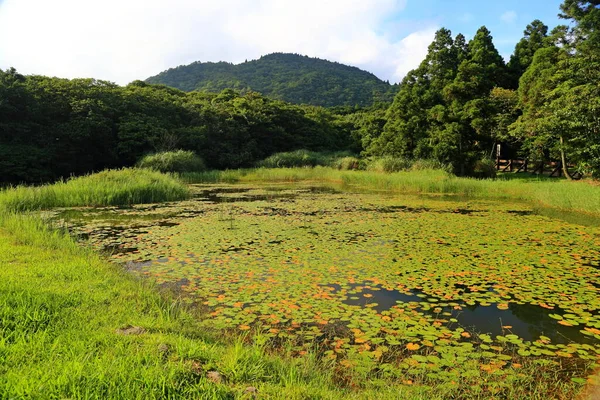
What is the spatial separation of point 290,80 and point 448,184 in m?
63.2

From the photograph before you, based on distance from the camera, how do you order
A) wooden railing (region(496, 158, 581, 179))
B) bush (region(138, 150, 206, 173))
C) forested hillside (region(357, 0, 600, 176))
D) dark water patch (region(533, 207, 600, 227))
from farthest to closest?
bush (region(138, 150, 206, 173)), wooden railing (region(496, 158, 581, 179)), forested hillside (region(357, 0, 600, 176)), dark water patch (region(533, 207, 600, 227))

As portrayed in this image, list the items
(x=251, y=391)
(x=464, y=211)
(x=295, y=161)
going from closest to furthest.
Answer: (x=251, y=391)
(x=464, y=211)
(x=295, y=161)

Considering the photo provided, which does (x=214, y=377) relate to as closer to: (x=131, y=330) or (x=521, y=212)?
(x=131, y=330)

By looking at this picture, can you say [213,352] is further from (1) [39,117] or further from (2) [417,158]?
(1) [39,117]

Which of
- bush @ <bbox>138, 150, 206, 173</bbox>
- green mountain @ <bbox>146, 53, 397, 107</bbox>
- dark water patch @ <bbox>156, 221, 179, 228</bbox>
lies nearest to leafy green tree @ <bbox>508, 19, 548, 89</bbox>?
bush @ <bbox>138, 150, 206, 173</bbox>

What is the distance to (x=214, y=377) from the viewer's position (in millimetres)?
2148

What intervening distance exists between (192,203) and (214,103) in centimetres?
2476

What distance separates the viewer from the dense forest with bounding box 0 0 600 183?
14914 millimetres

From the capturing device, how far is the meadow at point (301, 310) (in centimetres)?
222

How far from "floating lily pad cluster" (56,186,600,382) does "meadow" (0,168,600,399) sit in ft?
0.07

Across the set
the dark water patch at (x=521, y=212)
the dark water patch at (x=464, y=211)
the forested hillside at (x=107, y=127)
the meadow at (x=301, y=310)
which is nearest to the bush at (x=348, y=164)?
the forested hillside at (x=107, y=127)

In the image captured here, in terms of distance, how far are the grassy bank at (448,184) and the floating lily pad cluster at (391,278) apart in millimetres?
2345

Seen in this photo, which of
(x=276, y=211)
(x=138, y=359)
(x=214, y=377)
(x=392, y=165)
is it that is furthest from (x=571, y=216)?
(x=392, y=165)

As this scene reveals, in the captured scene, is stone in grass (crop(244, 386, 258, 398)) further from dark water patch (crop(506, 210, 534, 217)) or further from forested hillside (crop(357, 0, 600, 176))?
forested hillside (crop(357, 0, 600, 176))
